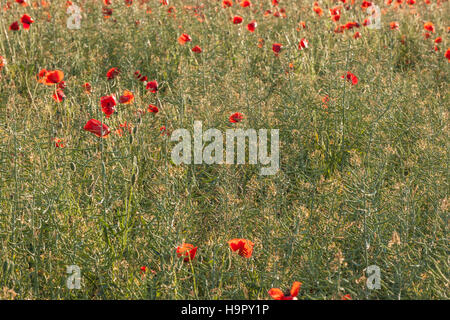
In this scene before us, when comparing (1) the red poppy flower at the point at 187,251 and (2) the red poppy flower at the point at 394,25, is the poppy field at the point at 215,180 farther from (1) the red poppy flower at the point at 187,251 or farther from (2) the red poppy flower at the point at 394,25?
(2) the red poppy flower at the point at 394,25

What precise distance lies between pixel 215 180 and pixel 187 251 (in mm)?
854

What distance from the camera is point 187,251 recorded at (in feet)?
5.65

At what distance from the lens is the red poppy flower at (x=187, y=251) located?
168cm

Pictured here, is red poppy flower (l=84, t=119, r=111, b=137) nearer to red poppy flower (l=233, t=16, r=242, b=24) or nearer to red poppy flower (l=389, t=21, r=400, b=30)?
red poppy flower (l=233, t=16, r=242, b=24)

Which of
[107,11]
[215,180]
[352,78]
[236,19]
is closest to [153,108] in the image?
[215,180]

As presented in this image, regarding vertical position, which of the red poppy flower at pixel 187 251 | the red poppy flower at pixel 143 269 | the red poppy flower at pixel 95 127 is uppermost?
the red poppy flower at pixel 95 127

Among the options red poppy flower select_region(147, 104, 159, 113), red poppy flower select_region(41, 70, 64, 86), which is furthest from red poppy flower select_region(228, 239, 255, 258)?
red poppy flower select_region(41, 70, 64, 86)

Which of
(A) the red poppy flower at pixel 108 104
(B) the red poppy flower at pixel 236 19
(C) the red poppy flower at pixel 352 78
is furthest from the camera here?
(B) the red poppy flower at pixel 236 19

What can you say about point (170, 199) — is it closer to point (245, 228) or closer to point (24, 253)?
point (245, 228)

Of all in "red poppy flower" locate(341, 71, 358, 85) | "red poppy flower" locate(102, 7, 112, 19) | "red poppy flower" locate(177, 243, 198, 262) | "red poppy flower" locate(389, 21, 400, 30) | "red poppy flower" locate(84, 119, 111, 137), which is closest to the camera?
"red poppy flower" locate(177, 243, 198, 262)

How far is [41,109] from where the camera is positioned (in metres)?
2.78

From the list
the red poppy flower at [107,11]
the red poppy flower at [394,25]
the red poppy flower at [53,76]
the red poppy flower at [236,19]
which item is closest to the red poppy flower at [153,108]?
the red poppy flower at [53,76]

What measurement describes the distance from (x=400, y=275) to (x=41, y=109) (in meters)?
2.06

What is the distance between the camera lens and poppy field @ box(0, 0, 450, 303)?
1.78 m
